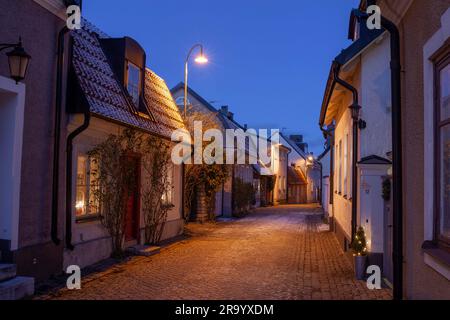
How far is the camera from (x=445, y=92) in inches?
184

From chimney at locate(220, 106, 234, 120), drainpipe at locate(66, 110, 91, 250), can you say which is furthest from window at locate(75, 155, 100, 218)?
chimney at locate(220, 106, 234, 120)

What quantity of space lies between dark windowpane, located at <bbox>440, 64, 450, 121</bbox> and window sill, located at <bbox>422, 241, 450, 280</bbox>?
1310 mm

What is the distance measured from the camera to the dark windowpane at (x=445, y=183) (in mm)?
4613

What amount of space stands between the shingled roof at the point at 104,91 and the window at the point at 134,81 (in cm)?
50

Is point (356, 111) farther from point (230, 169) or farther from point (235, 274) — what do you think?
point (230, 169)

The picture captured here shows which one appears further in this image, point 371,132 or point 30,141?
point 371,132

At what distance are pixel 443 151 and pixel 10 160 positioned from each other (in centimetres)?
596

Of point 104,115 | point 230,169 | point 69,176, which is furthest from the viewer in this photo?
point 230,169

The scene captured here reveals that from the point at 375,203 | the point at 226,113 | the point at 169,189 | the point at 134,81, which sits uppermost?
the point at 226,113

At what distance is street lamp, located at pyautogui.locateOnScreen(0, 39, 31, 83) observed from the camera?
22.1ft

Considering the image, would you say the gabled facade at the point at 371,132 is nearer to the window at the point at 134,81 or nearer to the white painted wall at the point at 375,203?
the white painted wall at the point at 375,203

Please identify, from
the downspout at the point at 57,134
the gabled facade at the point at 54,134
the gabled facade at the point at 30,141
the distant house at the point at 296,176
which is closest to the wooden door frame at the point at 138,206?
the gabled facade at the point at 54,134

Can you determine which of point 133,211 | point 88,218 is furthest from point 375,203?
point 133,211

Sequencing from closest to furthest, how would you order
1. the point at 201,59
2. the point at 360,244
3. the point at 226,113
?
the point at 360,244, the point at 201,59, the point at 226,113
